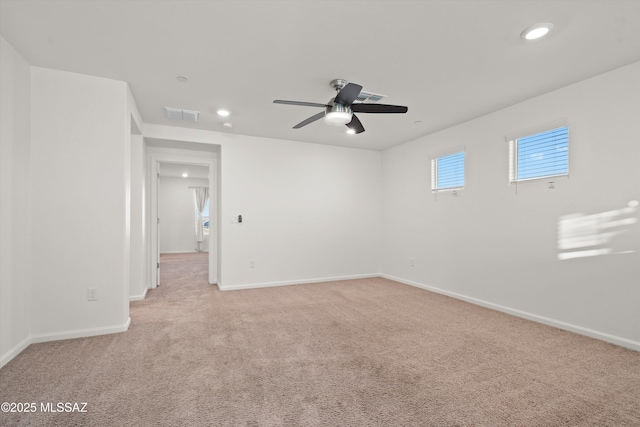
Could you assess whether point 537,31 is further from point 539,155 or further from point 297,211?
point 297,211

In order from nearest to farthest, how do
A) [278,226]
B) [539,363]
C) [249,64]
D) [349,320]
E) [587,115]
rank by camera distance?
[539,363]
[249,64]
[587,115]
[349,320]
[278,226]

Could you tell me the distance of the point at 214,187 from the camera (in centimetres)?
537

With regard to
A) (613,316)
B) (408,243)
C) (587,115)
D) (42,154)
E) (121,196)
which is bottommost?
(613,316)

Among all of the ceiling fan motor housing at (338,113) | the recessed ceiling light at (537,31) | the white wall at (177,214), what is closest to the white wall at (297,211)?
the ceiling fan motor housing at (338,113)

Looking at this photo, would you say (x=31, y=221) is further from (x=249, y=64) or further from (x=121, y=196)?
(x=249, y=64)

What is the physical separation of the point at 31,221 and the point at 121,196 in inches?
28.8

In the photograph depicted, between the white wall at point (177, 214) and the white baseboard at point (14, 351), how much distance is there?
25.5ft

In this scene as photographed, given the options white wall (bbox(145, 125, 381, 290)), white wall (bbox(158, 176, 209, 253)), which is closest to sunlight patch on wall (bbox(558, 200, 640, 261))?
white wall (bbox(145, 125, 381, 290))

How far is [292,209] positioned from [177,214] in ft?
21.6

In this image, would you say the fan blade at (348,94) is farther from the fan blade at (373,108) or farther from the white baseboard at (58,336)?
the white baseboard at (58,336)

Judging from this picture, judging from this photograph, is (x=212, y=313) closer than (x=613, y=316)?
No

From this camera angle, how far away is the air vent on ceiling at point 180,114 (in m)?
3.81

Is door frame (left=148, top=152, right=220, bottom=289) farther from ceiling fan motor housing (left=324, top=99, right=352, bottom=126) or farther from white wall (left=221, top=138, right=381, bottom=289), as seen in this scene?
ceiling fan motor housing (left=324, top=99, right=352, bottom=126)

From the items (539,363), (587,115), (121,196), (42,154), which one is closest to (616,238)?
(587,115)
